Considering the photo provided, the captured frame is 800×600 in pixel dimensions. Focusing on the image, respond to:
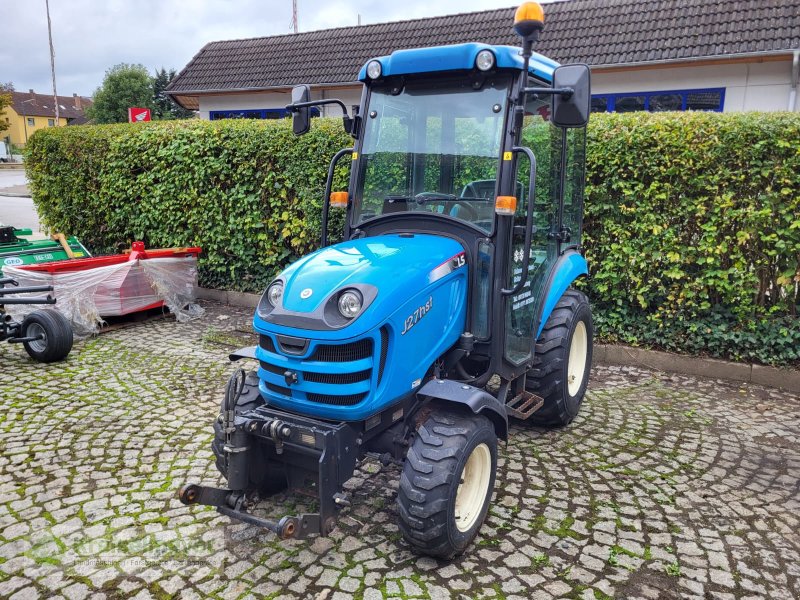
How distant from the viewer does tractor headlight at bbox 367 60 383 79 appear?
12.5ft

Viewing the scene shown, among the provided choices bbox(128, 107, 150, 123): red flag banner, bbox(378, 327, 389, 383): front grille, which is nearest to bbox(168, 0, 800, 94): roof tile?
bbox(128, 107, 150, 123): red flag banner

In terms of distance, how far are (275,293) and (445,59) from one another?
1617mm

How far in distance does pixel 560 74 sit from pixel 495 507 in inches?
95.8

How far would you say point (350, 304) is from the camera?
10.1 ft

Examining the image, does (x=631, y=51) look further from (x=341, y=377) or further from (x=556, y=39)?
(x=341, y=377)

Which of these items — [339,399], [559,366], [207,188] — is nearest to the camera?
[339,399]

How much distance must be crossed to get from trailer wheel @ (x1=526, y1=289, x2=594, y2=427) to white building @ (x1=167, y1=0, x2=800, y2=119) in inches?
354

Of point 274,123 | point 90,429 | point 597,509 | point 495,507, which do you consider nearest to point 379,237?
point 495,507

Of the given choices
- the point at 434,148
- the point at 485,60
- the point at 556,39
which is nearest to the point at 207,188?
the point at 434,148

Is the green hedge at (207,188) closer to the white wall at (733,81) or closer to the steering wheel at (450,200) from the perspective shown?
the steering wheel at (450,200)

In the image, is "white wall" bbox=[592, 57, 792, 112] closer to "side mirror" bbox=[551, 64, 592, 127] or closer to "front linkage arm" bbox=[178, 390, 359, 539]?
"side mirror" bbox=[551, 64, 592, 127]

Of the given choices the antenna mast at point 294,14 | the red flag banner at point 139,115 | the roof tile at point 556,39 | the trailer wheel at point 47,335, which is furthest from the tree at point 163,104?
the trailer wheel at point 47,335

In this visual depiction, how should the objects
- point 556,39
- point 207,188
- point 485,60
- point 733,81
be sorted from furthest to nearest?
point 556,39 → point 733,81 → point 207,188 → point 485,60

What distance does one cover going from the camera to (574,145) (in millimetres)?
4832
